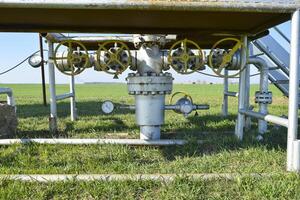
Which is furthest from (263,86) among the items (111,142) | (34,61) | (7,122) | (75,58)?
(34,61)

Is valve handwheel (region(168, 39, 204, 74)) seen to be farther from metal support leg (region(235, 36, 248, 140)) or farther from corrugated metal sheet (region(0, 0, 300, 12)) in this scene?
corrugated metal sheet (region(0, 0, 300, 12))

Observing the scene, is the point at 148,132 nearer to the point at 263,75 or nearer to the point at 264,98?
the point at 264,98

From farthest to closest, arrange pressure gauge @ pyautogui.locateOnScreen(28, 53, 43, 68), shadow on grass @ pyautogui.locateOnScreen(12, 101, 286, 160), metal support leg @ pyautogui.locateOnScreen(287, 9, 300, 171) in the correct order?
pressure gauge @ pyautogui.locateOnScreen(28, 53, 43, 68), shadow on grass @ pyautogui.locateOnScreen(12, 101, 286, 160), metal support leg @ pyautogui.locateOnScreen(287, 9, 300, 171)

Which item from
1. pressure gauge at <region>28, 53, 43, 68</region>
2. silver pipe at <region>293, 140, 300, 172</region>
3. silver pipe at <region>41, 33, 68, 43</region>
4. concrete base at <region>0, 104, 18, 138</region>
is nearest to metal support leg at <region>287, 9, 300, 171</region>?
silver pipe at <region>293, 140, 300, 172</region>

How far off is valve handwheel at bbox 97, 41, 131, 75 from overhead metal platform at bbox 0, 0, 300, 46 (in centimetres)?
22

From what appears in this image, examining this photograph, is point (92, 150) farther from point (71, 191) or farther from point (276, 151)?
point (276, 151)

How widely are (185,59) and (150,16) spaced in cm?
73

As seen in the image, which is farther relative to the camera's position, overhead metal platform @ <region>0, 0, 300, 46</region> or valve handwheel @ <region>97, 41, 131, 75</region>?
valve handwheel @ <region>97, 41, 131, 75</region>

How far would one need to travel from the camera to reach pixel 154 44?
343 cm

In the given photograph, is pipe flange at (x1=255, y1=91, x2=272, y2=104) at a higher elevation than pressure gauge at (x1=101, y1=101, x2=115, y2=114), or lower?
higher

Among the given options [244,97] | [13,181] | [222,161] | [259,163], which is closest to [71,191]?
[13,181]

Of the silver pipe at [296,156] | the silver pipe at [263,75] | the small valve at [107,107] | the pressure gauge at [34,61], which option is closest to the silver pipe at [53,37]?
the small valve at [107,107]

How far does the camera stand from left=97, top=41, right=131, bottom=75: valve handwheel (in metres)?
3.39

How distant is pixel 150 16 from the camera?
2.81 meters
